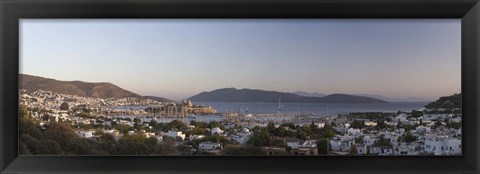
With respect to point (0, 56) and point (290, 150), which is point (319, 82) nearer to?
point (290, 150)

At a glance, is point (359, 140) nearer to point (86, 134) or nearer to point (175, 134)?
point (175, 134)

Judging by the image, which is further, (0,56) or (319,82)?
(319,82)

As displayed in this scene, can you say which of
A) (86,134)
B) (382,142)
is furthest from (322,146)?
(86,134)

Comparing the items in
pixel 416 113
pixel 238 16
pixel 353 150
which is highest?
pixel 238 16

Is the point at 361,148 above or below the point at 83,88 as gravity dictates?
below

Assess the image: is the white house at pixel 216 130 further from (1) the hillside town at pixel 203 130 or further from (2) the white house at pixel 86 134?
(2) the white house at pixel 86 134

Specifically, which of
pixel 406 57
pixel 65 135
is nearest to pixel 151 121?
pixel 65 135

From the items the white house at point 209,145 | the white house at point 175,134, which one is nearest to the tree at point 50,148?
the white house at point 175,134
